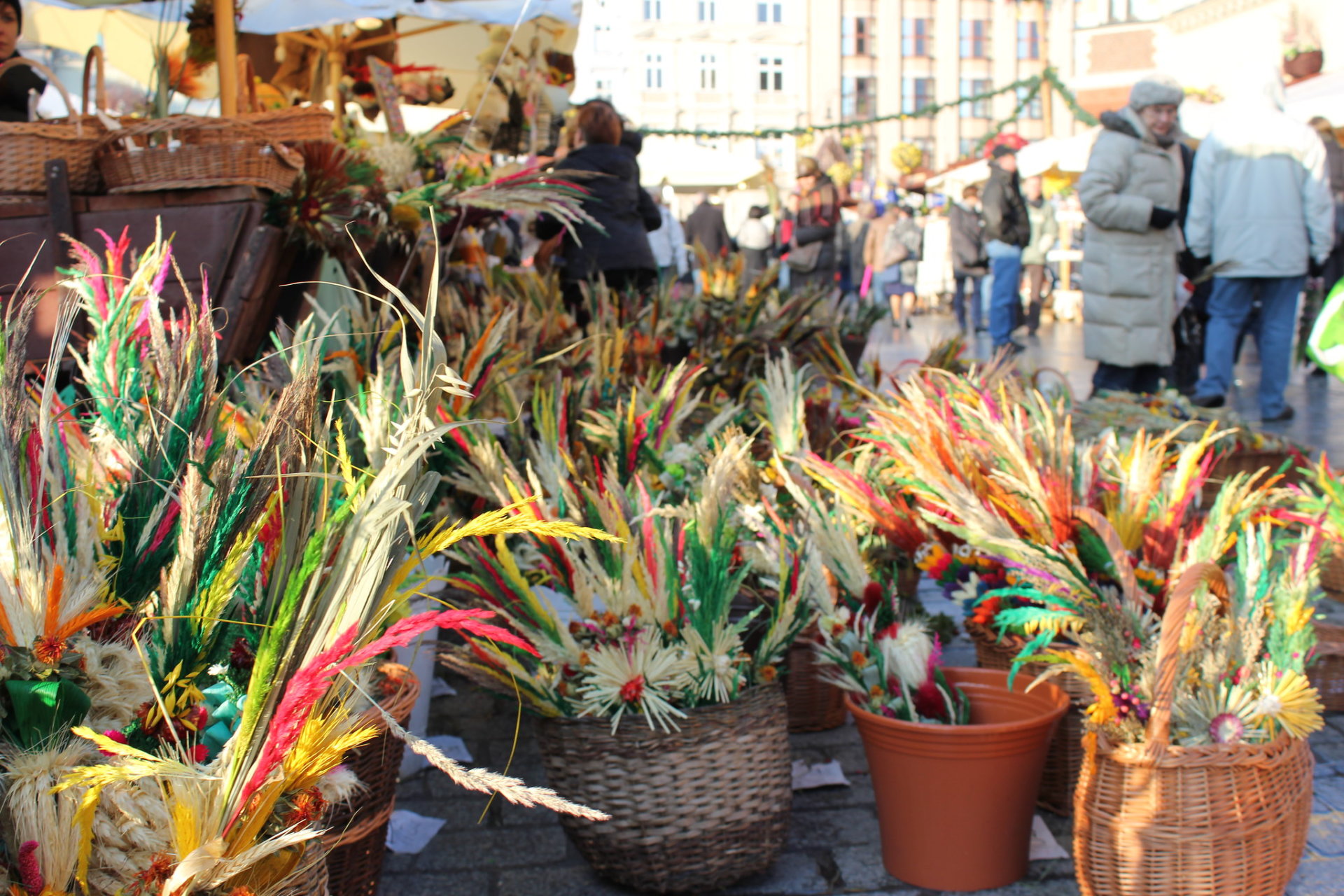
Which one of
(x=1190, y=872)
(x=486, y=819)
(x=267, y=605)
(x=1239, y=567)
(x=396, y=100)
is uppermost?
(x=396, y=100)

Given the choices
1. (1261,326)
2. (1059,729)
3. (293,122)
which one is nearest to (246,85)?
(293,122)

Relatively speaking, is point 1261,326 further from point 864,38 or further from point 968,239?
point 864,38

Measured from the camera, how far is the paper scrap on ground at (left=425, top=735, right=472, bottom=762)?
2.62 m

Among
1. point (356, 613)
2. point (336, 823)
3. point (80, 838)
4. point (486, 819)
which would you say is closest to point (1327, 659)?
point (486, 819)

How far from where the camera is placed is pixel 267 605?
3.73 feet

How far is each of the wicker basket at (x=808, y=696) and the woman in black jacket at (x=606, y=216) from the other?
2.86m

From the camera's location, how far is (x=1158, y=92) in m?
5.23

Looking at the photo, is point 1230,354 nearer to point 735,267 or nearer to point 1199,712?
point 735,267

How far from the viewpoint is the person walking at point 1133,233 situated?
17.5 ft

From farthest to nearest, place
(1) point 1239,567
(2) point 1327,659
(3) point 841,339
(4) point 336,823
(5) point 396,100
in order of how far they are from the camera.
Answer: (3) point 841,339
(5) point 396,100
(2) point 1327,659
(1) point 1239,567
(4) point 336,823

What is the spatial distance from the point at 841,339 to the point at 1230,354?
213 centimetres

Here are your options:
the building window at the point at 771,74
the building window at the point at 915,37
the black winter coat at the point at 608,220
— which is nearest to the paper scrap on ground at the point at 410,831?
the black winter coat at the point at 608,220

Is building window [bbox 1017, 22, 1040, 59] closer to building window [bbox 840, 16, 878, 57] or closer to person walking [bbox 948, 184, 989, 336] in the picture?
building window [bbox 840, 16, 878, 57]

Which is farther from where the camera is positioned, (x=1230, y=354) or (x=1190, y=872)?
(x=1230, y=354)
